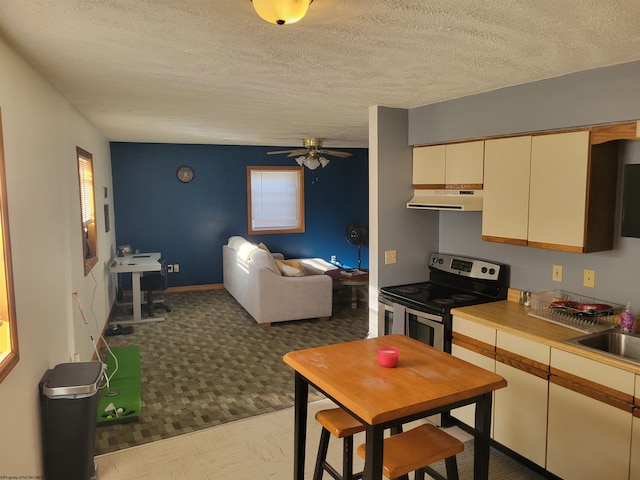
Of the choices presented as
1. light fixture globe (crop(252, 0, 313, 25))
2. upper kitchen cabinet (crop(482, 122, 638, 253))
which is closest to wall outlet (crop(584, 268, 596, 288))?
upper kitchen cabinet (crop(482, 122, 638, 253))

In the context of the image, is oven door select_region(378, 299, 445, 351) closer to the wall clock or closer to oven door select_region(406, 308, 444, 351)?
oven door select_region(406, 308, 444, 351)

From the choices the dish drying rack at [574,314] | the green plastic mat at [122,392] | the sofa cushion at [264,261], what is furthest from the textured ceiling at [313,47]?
the sofa cushion at [264,261]

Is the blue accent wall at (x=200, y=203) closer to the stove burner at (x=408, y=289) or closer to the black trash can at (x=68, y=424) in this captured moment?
the stove burner at (x=408, y=289)

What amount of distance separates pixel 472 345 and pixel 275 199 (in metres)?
5.49

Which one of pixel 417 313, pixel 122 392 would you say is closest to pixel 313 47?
pixel 417 313

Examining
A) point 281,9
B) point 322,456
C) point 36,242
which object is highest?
point 281,9

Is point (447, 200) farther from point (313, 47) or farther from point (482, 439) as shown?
point (482, 439)

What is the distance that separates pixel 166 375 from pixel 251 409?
1080mm

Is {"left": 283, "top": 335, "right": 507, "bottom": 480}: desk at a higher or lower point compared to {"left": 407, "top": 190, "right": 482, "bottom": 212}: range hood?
lower

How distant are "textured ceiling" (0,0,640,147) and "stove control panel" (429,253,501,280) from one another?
1.23 metres

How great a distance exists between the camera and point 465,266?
3.68 m

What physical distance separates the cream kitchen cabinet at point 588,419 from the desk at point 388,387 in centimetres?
64

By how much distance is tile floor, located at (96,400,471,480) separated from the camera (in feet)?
9.18

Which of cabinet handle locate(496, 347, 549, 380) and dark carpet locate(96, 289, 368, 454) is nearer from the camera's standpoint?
cabinet handle locate(496, 347, 549, 380)
